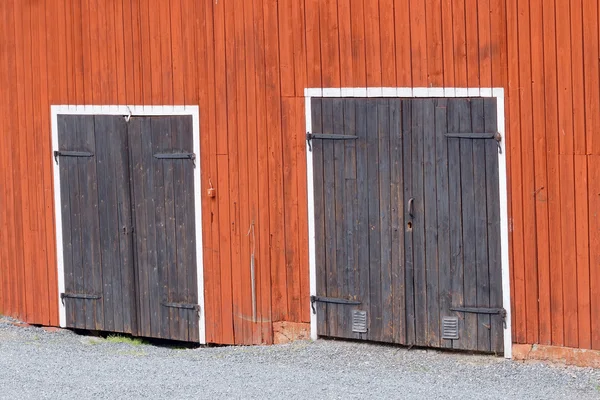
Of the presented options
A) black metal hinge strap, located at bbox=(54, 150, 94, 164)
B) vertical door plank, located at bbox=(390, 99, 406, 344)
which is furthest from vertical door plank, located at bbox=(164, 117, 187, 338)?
vertical door plank, located at bbox=(390, 99, 406, 344)

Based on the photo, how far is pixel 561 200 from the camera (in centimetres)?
911

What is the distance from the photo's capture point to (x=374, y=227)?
997 centimetres

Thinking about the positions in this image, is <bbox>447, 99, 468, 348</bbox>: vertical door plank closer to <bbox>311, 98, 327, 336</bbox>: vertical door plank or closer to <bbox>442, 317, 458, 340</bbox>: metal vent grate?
<bbox>442, 317, 458, 340</bbox>: metal vent grate

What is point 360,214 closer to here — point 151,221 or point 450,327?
point 450,327

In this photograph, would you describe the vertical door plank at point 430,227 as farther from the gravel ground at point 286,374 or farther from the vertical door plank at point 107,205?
the vertical door plank at point 107,205

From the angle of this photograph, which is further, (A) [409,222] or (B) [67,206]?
(B) [67,206]

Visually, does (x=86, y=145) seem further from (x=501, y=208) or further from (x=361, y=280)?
(x=501, y=208)

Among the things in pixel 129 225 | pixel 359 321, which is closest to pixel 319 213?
pixel 359 321

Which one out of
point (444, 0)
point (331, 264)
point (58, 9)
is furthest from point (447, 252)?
point (58, 9)

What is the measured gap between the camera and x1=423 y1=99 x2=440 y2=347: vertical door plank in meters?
9.62

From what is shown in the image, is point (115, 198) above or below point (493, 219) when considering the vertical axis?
above

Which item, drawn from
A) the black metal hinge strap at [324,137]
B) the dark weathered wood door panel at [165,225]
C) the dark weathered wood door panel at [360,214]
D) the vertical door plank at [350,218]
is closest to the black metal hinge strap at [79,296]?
the dark weathered wood door panel at [165,225]

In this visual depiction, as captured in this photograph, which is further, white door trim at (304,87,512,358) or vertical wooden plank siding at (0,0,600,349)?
white door trim at (304,87,512,358)

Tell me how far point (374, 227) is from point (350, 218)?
0.76ft
